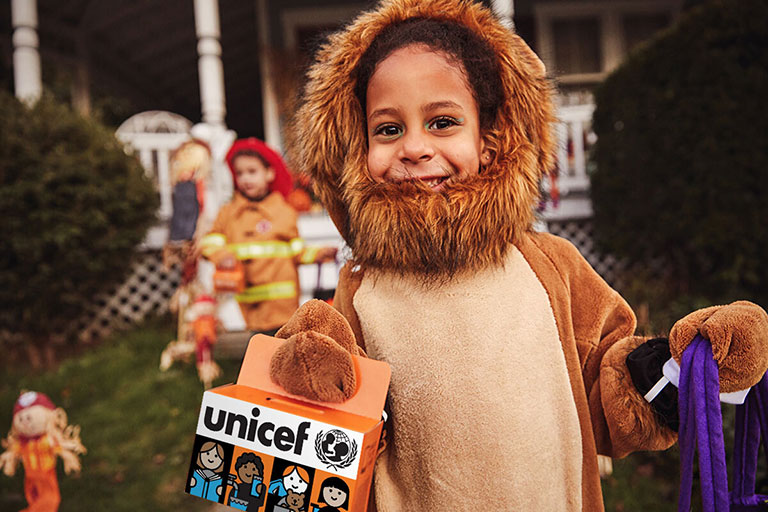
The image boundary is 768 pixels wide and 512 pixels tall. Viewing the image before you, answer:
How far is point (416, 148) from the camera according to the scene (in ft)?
4.21

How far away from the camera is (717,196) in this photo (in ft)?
13.6

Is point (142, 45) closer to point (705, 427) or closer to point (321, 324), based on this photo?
point (321, 324)

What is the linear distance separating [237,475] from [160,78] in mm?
12675

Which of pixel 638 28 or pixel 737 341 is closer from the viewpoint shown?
pixel 737 341

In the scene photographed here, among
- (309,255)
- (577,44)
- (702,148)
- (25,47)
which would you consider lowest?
(309,255)

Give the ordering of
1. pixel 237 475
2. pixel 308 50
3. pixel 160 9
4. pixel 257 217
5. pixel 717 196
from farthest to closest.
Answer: pixel 160 9 → pixel 717 196 → pixel 257 217 → pixel 308 50 → pixel 237 475

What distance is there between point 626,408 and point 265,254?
2665mm

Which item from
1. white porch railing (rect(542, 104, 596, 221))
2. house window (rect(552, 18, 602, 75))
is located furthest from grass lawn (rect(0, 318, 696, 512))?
house window (rect(552, 18, 602, 75))

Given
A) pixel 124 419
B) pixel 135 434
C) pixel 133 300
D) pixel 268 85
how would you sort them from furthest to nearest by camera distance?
pixel 268 85
pixel 133 300
pixel 124 419
pixel 135 434

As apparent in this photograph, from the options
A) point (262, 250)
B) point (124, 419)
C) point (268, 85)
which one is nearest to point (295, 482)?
point (262, 250)

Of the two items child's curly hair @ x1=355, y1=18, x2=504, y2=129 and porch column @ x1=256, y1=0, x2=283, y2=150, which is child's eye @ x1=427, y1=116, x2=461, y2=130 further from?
porch column @ x1=256, y1=0, x2=283, y2=150

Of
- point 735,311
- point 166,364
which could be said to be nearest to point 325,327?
point 735,311

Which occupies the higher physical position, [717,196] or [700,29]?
[700,29]

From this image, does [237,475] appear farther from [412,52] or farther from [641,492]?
[641,492]
